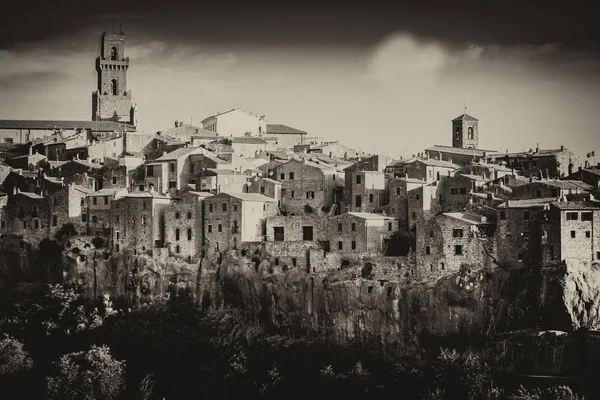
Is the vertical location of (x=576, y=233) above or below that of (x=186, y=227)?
below

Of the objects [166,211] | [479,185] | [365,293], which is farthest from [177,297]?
[479,185]

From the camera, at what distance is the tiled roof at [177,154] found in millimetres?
69188

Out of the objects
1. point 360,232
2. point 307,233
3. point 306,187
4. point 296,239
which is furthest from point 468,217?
point 306,187

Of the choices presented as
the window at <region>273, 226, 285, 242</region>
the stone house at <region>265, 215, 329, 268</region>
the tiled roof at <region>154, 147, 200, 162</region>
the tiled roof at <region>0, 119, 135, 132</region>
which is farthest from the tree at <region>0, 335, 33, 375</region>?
the tiled roof at <region>0, 119, 135, 132</region>

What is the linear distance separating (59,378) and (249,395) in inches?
361

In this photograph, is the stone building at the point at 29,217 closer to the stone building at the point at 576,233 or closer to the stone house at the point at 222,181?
the stone house at the point at 222,181

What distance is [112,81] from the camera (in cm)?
9119

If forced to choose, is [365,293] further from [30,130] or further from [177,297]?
[30,130]

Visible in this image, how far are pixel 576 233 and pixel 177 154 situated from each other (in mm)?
23914

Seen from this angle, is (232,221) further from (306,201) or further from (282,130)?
(282,130)

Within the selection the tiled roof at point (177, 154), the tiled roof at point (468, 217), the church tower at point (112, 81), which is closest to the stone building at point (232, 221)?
the tiled roof at point (177, 154)

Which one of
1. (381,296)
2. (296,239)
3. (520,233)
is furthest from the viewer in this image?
(296,239)

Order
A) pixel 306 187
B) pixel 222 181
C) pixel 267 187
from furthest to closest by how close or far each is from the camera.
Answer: pixel 222 181
pixel 267 187
pixel 306 187

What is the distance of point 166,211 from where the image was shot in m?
64.6
